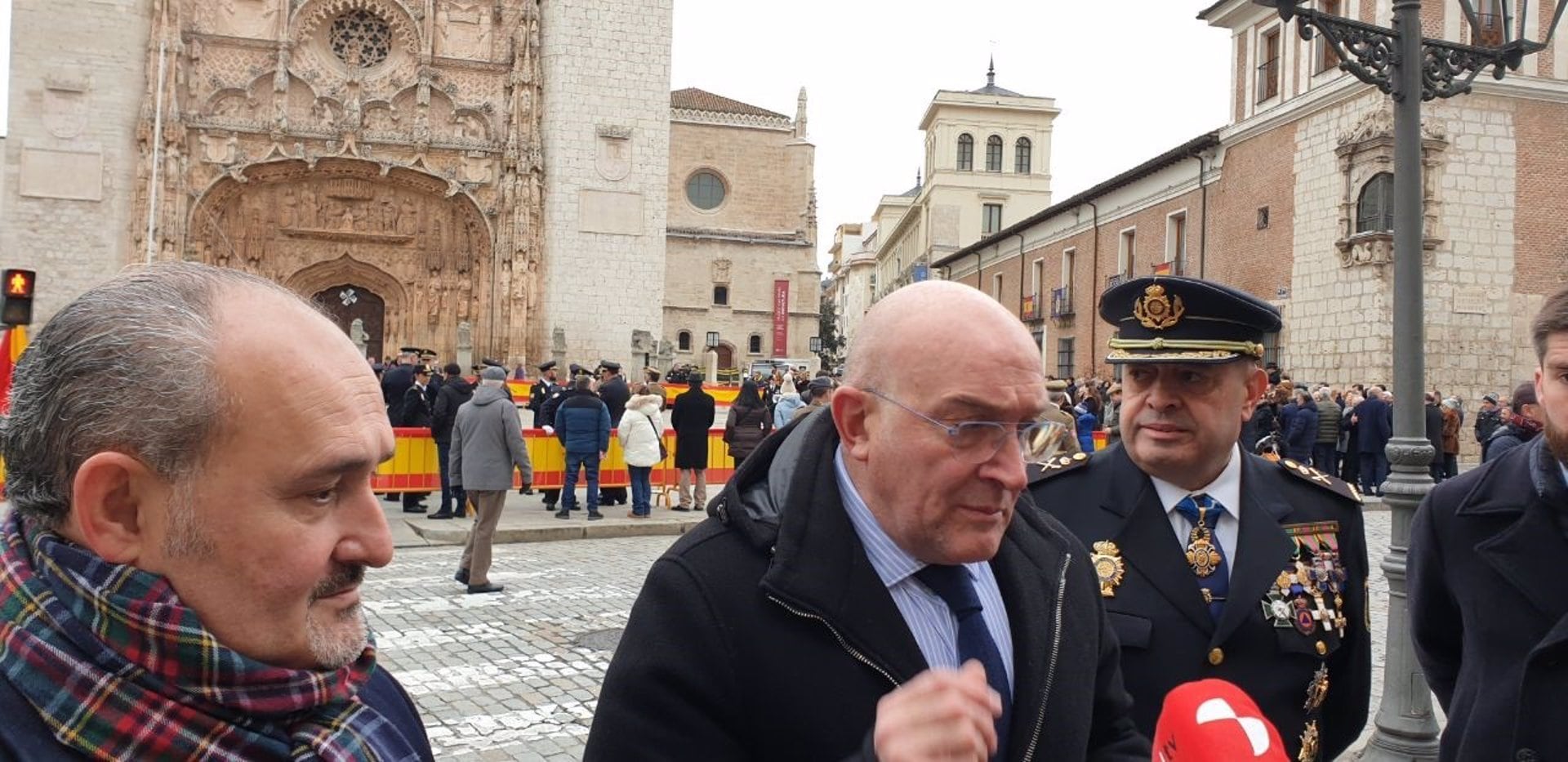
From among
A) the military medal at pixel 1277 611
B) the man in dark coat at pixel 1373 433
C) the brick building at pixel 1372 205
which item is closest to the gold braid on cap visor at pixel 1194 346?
the military medal at pixel 1277 611

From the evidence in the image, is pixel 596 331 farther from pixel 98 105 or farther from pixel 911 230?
pixel 911 230

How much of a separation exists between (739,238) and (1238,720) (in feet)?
153

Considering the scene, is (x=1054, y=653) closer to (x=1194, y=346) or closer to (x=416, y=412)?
(x=1194, y=346)

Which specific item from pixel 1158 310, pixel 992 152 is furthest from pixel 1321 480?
pixel 992 152

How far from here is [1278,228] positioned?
2531 cm

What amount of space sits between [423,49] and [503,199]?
17.7ft

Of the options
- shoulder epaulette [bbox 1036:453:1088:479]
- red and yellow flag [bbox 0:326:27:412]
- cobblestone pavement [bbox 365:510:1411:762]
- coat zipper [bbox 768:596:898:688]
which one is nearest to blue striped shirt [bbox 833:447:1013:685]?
coat zipper [bbox 768:596:898:688]

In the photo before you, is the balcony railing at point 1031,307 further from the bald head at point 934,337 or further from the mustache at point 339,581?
the mustache at point 339,581

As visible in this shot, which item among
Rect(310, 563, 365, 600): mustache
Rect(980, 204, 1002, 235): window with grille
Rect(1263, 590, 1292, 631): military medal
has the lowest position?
Rect(1263, 590, 1292, 631): military medal

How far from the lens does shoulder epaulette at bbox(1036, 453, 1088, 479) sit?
3070 mm

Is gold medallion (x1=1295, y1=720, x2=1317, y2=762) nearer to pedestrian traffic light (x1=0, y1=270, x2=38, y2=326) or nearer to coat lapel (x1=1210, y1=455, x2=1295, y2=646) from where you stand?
coat lapel (x1=1210, y1=455, x2=1295, y2=646)

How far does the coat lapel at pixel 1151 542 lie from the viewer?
2.66 m

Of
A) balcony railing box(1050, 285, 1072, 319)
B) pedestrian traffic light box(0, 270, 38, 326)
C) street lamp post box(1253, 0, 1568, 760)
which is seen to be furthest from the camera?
balcony railing box(1050, 285, 1072, 319)

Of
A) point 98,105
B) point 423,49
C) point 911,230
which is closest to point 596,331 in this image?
point 423,49
